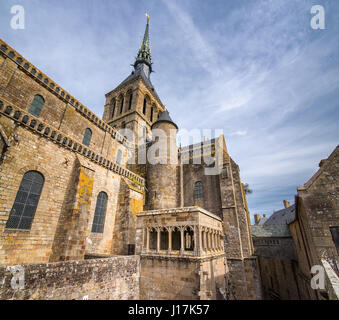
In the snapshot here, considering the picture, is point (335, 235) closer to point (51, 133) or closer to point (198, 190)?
point (198, 190)

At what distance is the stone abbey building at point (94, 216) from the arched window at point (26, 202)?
0.15 feet

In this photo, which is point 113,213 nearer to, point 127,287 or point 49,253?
point 49,253

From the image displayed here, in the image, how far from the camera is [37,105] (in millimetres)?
12734

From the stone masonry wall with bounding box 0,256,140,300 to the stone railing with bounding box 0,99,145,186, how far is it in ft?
24.2

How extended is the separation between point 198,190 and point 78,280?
37.3 feet

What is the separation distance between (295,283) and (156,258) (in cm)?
1715

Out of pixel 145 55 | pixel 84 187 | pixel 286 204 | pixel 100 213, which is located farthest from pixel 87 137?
pixel 286 204

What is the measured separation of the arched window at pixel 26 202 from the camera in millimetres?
8652

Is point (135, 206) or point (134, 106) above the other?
point (134, 106)

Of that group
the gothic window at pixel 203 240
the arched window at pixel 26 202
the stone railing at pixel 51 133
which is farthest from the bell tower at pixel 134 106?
the gothic window at pixel 203 240

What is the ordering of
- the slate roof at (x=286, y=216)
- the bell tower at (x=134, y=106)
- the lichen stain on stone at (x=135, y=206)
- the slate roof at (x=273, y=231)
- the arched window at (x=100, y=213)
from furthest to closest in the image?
the bell tower at (x=134, y=106)
the slate roof at (x=286, y=216)
the slate roof at (x=273, y=231)
the lichen stain on stone at (x=135, y=206)
the arched window at (x=100, y=213)

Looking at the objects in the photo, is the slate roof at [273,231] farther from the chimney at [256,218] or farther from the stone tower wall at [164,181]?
the chimney at [256,218]

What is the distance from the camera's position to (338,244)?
8.02 metres

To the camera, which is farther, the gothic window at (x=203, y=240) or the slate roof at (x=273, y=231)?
the slate roof at (x=273, y=231)
